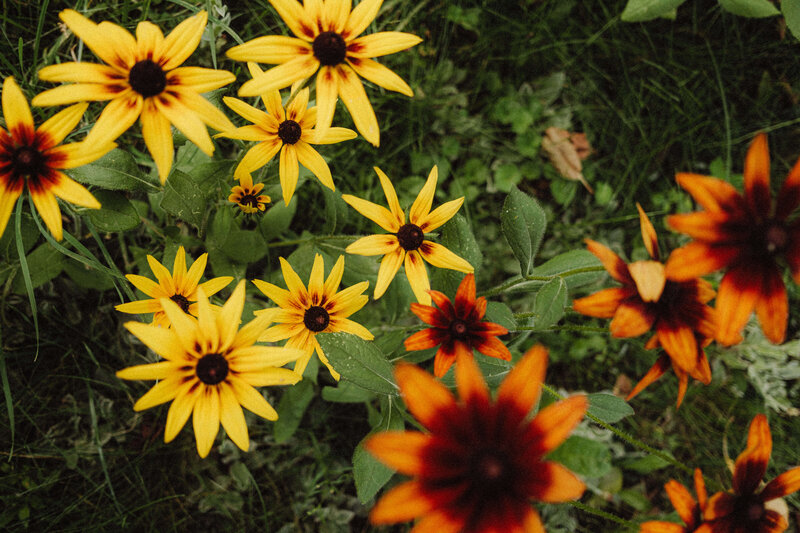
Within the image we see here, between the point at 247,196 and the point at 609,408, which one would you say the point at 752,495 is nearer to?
the point at 609,408

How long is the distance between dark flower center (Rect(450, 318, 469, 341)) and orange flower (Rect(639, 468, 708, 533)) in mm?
691

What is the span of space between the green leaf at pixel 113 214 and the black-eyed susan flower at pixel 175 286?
139 mm

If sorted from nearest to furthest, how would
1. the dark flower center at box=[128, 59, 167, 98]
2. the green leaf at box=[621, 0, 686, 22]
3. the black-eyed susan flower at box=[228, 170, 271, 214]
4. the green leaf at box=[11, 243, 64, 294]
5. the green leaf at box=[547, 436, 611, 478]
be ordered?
the dark flower center at box=[128, 59, 167, 98], the black-eyed susan flower at box=[228, 170, 271, 214], the green leaf at box=[11, 243, 64, 294], the green leaf at box=[621, 0, 686, 22], the green leaf at box=[547, 436, 611, 478]

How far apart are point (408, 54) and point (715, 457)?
9.49 feet

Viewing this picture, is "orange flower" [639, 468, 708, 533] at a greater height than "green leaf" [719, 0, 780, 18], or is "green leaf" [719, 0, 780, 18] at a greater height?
"green leaf" [719, 0, 780, 18]

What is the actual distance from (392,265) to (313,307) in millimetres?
314

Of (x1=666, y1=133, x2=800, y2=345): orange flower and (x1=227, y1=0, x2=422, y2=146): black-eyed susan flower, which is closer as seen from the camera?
(x1=666, y1=133, x2=800, y2=345): orange flower

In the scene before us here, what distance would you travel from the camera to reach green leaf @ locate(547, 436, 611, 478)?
257 cm

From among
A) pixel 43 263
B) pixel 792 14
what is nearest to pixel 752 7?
pixel 792 14

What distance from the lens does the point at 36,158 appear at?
1351 millimetres

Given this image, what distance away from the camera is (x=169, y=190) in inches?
67.3

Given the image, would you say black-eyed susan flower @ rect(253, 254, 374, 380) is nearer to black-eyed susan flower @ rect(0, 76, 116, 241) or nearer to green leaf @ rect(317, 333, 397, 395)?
green leaf @ rect(317, 333, 397, 395)

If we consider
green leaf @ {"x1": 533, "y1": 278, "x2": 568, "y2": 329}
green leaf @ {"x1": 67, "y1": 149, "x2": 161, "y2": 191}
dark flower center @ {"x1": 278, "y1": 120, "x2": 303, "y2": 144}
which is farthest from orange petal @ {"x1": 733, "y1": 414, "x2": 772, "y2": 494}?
green leaf @ {"x1": 67, "y1": 149, "x2": 161, "y2": 191}

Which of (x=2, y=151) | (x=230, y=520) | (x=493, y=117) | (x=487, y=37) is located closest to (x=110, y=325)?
(x=230, y=520)
